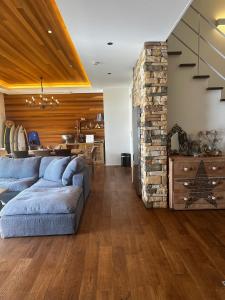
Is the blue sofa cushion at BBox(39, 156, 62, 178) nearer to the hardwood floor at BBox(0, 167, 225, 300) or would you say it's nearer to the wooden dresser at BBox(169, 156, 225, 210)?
the hardwood floor at BBox(0, 167, 225, 300)

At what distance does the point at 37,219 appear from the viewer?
284 centimetres

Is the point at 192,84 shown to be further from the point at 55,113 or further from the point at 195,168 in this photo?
the point at 55,113

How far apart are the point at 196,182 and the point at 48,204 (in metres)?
2.24

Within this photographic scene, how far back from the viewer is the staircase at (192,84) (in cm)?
390

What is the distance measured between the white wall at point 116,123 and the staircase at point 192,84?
142 inches

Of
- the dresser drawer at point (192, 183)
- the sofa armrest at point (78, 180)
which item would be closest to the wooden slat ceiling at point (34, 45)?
the sofa armrest at point (78, 180)

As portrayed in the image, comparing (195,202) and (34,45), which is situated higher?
(34,45)

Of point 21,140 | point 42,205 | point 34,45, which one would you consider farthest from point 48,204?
point 21,140

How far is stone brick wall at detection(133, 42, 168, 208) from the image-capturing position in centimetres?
346

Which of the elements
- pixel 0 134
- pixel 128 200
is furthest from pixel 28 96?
pixel 128 200

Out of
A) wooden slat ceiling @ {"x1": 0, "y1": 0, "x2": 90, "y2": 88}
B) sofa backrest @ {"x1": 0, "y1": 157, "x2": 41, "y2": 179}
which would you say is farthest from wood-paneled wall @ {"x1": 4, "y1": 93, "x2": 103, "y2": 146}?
sofa backrest @ {"x1": 0, "y1": 157, "x2": 41, "y2": 179}

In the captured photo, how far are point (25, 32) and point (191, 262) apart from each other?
3.78 metres

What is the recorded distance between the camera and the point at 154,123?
3.58 m

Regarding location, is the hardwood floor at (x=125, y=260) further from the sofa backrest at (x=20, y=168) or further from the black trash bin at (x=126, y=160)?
the black trash bin at (x=126, y=160)
